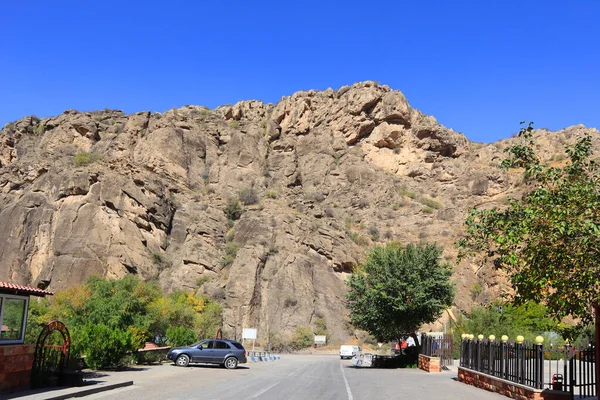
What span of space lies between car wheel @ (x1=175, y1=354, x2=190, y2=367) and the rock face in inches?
1146

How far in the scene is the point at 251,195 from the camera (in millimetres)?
78625

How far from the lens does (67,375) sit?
16.6 metres

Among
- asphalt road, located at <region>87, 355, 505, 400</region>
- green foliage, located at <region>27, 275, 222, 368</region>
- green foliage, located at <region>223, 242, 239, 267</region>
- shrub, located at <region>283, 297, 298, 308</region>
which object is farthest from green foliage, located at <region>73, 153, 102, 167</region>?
asphalt road, located at <region>87, 355, 505, 400</region>

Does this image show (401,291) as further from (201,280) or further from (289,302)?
(201,280)

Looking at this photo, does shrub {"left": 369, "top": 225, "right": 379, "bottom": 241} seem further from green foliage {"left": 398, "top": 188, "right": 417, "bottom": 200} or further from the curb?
the curb

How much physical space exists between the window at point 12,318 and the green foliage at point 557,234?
12.9 meters

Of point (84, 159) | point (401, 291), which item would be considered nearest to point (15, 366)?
point (401, 291)

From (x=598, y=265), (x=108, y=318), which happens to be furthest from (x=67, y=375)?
(x=598, y=265)

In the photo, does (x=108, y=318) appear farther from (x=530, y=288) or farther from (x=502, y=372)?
(x=530, y=288)

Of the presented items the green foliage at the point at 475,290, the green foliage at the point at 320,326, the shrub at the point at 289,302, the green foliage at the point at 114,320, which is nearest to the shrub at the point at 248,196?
the shrub at the point at 289,302

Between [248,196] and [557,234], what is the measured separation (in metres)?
68.3

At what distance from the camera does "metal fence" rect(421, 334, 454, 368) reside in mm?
31359

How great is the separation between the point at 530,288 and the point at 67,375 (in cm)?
1386

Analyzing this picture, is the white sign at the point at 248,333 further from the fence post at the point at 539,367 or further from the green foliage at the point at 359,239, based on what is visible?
the green foliage at the point at 359,239
